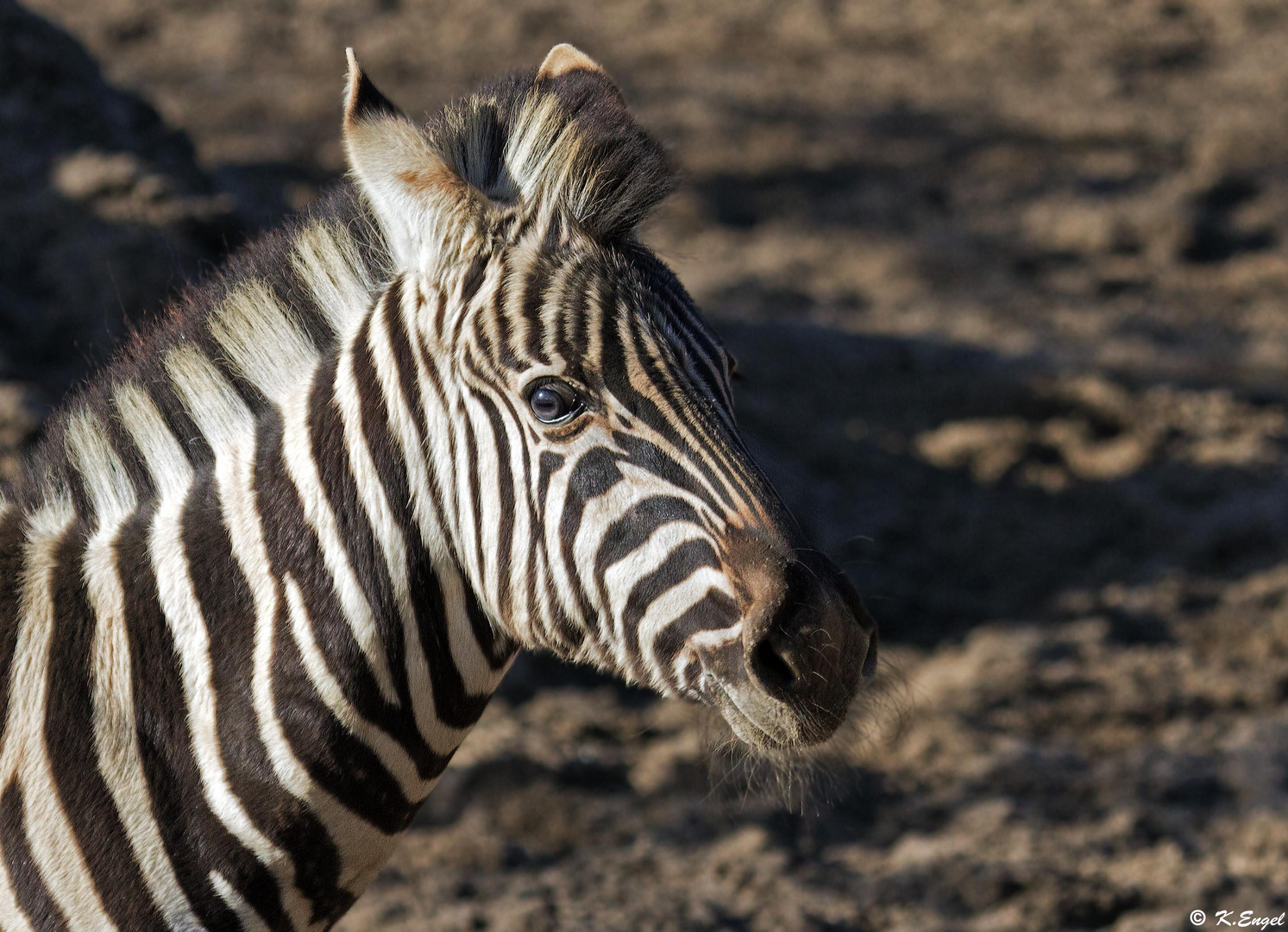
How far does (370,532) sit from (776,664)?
811 mm

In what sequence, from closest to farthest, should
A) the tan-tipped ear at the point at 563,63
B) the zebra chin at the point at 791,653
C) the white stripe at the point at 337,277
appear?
the zebra chin at the point at 791,653, the white stripe at the point at 337,277, the tan-tipped ear at the point at 563,63

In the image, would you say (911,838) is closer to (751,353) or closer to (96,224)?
(751,353)

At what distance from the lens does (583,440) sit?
6.70 feet

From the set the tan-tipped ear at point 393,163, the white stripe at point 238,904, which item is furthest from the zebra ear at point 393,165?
the white stripe at point 238,904

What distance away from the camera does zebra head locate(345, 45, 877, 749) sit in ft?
6.55

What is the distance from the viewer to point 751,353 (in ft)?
26.6

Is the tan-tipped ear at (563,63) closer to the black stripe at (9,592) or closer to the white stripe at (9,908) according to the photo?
the black stripe at (9,592)

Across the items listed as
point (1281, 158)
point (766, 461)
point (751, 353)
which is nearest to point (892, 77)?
point (1281, 158)

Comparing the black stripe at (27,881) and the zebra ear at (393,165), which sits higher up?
the zebra ear at (393,165)

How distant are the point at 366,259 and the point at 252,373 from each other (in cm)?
32

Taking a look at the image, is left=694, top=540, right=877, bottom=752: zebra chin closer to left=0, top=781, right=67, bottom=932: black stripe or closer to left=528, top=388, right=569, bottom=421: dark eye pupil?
left=528, top=388, right=569, bottom=421: dark eye pupil

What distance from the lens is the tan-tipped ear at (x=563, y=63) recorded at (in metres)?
2.34
